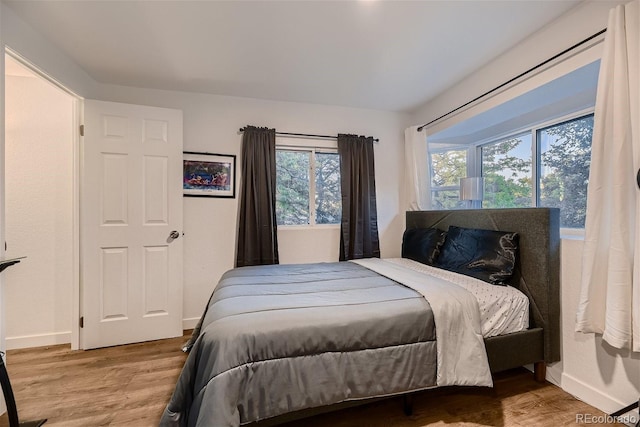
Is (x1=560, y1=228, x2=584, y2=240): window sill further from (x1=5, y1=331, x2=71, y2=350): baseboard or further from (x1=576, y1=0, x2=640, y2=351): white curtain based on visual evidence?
(x1=5, y1=331, x2=71, y2=350): baseboard

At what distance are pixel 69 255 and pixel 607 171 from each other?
164 inches

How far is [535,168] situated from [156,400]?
3525 mm

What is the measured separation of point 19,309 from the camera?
2488 mm

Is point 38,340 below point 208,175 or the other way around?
below

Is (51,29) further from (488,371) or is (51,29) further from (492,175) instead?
(492,175)

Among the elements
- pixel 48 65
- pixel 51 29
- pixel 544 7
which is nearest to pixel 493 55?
pixel 544 7

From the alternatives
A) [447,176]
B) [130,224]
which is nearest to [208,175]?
[130,224]

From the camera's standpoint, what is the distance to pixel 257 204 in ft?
9.91

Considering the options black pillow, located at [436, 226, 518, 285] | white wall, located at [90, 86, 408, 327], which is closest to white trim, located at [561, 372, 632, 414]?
black pillow, located at [436, 226, 518, 285]

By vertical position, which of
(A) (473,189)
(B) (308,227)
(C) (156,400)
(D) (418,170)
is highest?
(D) (418,170)

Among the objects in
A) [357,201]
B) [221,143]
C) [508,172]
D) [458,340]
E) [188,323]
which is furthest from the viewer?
[357,201]

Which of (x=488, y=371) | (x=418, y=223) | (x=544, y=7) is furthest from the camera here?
(x=418, y=223)

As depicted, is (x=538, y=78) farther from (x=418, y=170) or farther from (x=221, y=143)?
(x=221, y=143)

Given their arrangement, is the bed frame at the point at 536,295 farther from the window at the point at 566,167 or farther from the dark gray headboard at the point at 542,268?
the window at the point at 566,167
